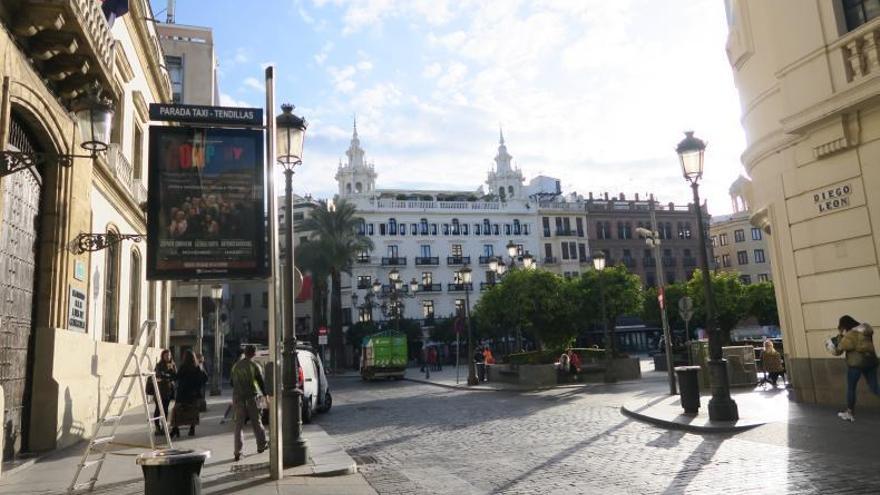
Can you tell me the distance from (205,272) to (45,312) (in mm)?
4458

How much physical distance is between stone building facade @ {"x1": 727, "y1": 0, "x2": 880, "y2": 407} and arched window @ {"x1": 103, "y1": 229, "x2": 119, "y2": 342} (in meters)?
15.4

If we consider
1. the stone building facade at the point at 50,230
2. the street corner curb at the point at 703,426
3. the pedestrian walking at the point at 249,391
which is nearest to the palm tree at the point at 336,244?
the stone building facade at the point at 50,230

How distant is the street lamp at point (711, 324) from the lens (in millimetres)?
11117

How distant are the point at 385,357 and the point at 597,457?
97.1ft

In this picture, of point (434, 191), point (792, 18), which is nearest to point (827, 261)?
point (792, 18)

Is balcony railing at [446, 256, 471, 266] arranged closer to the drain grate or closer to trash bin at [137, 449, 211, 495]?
the drain grate

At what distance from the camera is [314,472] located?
A: 819cm

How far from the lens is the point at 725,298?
124ft

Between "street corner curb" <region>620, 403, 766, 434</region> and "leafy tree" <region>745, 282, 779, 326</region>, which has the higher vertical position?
"leafy tree" <region>745, 282, 779, 326</region>

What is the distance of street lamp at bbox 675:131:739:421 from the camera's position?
11.1 m

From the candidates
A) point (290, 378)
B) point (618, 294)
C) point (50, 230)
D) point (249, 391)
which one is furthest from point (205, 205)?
point (618, 294)

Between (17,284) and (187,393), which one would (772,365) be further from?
(17,284)

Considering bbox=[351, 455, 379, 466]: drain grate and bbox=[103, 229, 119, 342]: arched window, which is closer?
bbox=[351, 455, 379, 466]: drain grate

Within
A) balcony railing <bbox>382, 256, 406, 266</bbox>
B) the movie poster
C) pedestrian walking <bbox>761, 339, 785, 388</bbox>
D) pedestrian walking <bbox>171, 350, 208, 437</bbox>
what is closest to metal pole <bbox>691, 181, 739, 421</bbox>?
pedestrian walking <bbox>761, 339, 785, 388</bbox>
